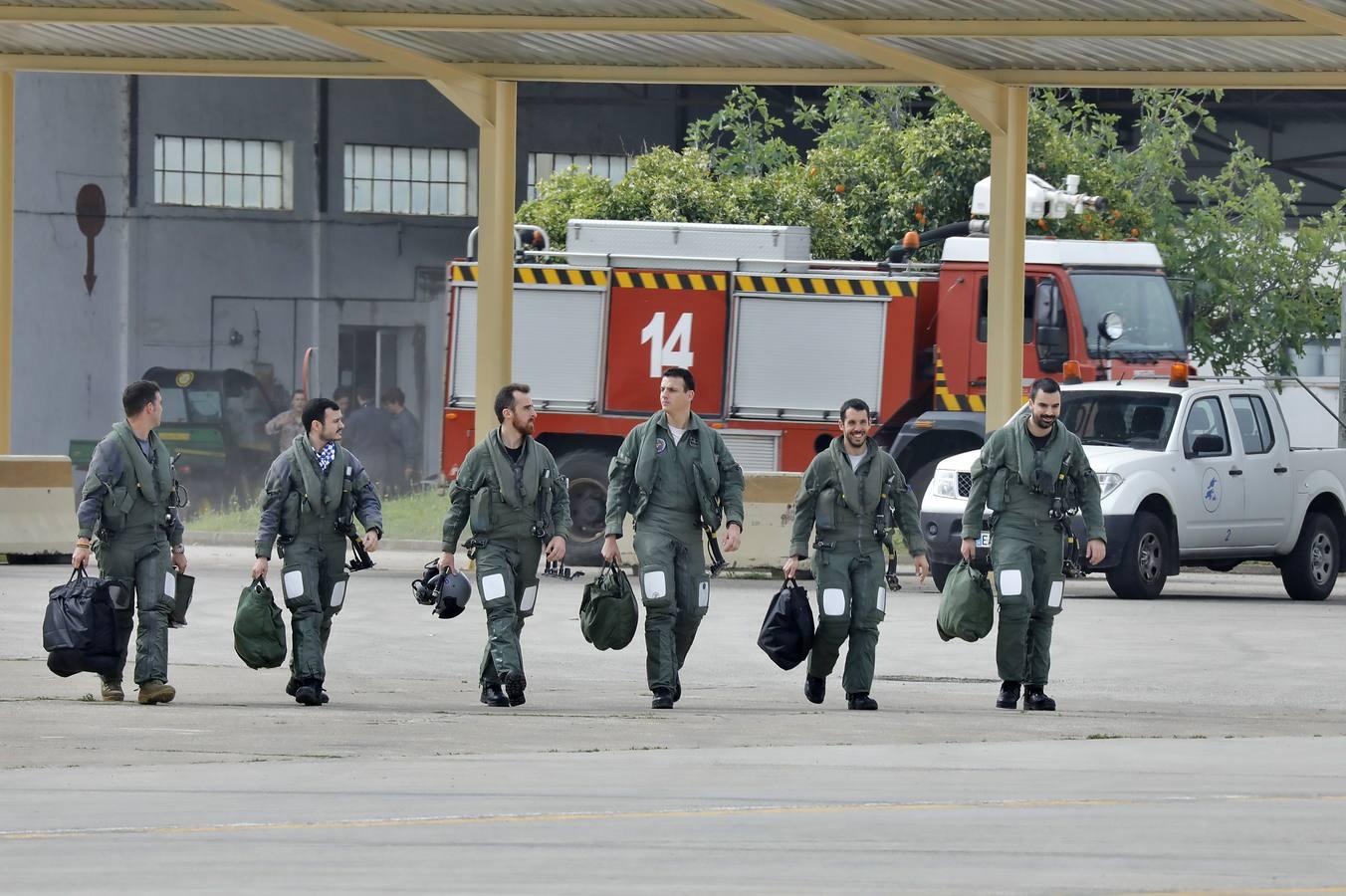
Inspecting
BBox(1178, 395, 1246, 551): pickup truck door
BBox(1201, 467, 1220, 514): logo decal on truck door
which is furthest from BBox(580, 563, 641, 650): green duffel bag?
BBox(1201, 467, 1220, 514): logo decal on truck door

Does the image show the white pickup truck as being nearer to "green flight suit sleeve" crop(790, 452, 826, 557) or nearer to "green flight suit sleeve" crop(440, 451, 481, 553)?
"green flight suit sleeve" crop(790, 452, 826, 557)

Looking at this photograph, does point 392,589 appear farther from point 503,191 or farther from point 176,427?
point 176,427

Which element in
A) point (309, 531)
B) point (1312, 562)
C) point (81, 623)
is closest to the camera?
point (81, 623)

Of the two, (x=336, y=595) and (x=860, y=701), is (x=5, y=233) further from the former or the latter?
(x=860, y=701)

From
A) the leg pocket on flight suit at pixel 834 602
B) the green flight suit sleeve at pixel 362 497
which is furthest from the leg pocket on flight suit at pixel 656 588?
the green flight suit sleeve at pixel 362 497

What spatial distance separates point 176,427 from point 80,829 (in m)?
26.0

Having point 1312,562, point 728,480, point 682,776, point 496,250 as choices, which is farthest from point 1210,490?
point 682,776

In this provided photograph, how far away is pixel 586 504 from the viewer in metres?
23.5

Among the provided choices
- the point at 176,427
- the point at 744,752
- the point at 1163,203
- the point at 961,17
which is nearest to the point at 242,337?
the point at 176,427

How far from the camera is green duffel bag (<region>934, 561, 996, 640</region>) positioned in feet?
42.8

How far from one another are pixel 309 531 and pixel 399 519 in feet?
55.3

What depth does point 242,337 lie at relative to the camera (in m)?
35.4

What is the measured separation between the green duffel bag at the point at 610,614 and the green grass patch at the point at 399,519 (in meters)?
14.8

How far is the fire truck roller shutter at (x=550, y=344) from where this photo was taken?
24.1 metres
